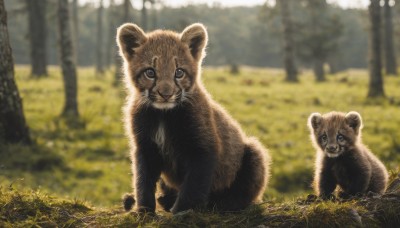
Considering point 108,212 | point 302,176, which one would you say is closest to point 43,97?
point 302,176

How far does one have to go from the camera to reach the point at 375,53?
25047mm

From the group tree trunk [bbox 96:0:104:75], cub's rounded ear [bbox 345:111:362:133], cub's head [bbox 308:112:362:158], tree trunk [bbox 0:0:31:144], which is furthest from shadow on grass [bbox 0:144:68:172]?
tree trunk [bbox 96:0:104:75]

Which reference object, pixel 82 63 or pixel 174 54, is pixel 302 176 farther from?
pixel 82 63

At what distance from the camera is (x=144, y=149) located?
6.18 metres

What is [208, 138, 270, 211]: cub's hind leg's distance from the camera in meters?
6.72

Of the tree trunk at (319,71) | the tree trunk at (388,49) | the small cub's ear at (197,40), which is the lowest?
the tree trunk at (319,71)

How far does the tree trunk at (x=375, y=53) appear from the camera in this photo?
24547 mm

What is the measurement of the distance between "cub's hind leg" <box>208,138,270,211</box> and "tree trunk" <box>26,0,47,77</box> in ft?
A: 99.6

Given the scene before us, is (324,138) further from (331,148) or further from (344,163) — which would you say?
(344,163)

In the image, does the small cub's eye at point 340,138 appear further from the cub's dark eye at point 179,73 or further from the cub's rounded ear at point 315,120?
the cub's dark eye at point 179,73

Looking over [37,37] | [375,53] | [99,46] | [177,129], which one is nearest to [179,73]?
[177,129]

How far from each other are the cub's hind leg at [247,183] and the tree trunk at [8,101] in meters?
6.63

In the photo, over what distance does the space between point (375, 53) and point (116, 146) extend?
586 inches

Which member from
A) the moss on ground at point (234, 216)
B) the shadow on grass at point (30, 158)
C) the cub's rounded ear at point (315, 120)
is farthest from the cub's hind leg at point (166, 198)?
the shadow on grass at point (30, 158)
